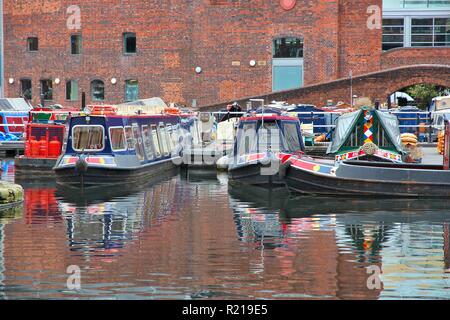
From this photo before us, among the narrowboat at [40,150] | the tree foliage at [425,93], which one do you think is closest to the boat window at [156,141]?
the narrowboat at [40,150]

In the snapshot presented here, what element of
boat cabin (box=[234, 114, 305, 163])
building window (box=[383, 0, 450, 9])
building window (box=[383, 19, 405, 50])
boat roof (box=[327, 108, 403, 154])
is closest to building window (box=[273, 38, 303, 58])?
building window (box=[383, 19, 405, 50])

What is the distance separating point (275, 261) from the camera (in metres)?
17.4

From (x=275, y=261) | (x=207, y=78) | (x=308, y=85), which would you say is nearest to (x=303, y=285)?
(x=275, y=261)

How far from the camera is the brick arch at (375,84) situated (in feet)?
164

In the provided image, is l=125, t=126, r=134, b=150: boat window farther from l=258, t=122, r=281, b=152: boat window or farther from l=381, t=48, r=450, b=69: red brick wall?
l=381, t=48, r=450, b=69: red brick wall

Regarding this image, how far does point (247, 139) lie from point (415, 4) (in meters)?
Answer: 28.1

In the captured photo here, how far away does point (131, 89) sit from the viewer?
5738 cm

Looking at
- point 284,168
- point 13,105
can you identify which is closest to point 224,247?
point 284,168

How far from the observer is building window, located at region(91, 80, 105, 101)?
57.9 metres

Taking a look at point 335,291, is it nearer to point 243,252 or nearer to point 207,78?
point 243,252

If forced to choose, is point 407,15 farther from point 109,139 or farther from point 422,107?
point 109,139

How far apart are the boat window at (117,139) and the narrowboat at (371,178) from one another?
18.7 feet

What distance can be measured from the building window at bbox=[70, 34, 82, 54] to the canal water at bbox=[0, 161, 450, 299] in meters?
30.6

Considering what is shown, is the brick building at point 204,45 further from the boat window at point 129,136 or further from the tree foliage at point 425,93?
the boat window at point 129,136
